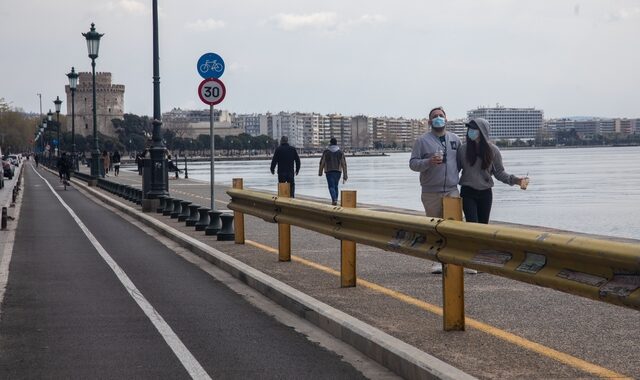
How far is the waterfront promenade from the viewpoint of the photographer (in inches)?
278

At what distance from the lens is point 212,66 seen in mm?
18766

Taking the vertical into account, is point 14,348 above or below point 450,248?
below

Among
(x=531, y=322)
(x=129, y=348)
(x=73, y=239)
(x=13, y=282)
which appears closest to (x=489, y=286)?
(x=531, y=322)

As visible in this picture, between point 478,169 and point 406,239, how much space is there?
110 inches

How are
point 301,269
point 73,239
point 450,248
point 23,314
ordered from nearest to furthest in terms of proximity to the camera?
point 450,248 → point 23,314 → point 301,269 → point 73,239

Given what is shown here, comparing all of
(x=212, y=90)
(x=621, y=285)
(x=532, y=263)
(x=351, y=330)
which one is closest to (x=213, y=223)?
(x=212, y=90)

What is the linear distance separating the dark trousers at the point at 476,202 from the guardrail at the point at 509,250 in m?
1.58

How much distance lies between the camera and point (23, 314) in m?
9.95

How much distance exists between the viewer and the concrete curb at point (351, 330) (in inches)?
266

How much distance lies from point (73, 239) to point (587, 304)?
38.6 feet

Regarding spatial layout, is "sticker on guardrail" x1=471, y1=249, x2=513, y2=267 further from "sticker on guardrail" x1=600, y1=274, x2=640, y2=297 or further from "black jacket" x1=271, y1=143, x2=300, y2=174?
"black jacket" x1=271, y1=143, x2=300, y2=174

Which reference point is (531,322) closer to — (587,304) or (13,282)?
(587,304)

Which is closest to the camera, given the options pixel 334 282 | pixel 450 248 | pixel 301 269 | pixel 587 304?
pixel 450 248

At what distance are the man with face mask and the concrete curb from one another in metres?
1.85
